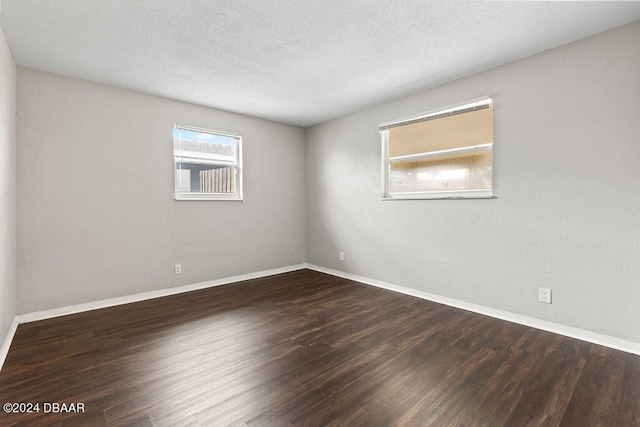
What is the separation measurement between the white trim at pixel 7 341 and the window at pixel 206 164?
1913 mm

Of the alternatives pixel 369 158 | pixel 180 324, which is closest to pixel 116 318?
pixel 180 324

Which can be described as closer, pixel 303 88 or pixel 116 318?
pixel 116 318

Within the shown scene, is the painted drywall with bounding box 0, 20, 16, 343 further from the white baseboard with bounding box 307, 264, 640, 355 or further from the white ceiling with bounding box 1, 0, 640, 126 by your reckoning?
the white baseboard with bounding box 307, 264, 640, 355

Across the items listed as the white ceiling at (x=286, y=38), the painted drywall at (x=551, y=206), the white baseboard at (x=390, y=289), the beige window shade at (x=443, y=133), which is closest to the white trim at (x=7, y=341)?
the white baseboard at (x=390, y=289)

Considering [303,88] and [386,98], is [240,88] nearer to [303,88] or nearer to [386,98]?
[303,88]

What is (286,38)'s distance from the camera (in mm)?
2361

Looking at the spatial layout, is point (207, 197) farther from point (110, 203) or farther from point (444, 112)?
point (444, 112)

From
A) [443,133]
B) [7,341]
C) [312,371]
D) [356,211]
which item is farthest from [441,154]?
[7,341]

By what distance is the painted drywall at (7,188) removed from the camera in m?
2.22

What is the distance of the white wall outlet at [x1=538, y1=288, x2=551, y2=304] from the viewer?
2607 mm

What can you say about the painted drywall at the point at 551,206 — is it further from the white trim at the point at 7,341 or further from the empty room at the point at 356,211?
the white trim at the point at 7,341

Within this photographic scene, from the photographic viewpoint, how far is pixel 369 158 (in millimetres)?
4148

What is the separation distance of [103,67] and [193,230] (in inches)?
80.2

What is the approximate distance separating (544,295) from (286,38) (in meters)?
3.20
